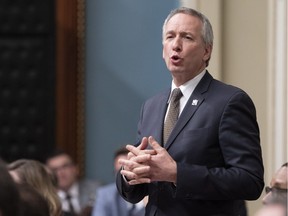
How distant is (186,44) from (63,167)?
337 cm

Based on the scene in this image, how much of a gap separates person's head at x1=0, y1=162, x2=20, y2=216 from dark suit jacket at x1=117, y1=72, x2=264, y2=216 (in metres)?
0.98

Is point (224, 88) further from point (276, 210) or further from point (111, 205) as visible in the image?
point (111, 205)

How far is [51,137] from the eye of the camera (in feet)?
22.2

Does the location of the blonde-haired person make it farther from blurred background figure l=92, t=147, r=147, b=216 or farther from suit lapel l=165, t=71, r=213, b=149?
blurred background figure l=92, t=147, r=147, b=216

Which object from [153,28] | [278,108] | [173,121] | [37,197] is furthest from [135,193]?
[153,28]

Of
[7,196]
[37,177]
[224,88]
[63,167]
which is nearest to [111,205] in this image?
[63,167]

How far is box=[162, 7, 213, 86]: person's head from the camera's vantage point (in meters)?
3.23

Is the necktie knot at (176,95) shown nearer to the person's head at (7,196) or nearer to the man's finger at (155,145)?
the man's finger at (155,145)

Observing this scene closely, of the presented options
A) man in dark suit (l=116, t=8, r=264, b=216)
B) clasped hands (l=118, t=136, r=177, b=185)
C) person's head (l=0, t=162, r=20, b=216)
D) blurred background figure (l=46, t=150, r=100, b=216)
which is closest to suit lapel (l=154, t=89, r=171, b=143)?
man in dark suit (l=116, t=8, r=264, b=216)

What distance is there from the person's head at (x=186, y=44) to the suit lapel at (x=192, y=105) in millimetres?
44

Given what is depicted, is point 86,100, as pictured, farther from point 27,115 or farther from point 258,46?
point 258,46

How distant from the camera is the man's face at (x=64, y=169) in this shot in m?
6.46

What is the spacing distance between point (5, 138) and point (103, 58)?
0.91 m

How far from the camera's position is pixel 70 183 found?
6535 millimetres
